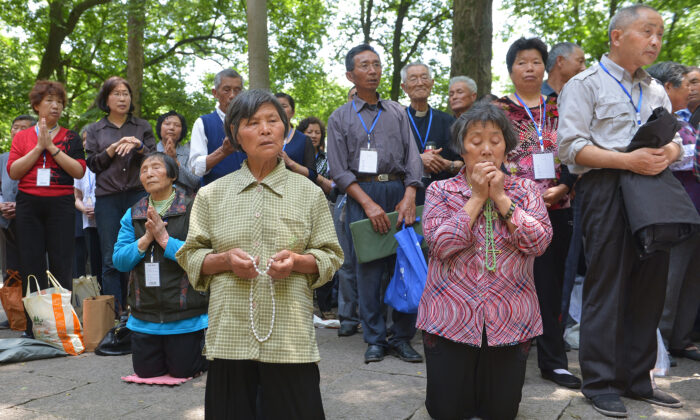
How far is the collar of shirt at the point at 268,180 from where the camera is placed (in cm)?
263

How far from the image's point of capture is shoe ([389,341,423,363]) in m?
4.38

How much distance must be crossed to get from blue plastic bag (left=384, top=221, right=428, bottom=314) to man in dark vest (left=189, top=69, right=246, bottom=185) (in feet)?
5.73

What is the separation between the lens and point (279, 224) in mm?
2576

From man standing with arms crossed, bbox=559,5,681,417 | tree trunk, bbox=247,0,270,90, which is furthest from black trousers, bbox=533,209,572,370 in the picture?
tree trunk, bbox=247,0,270,90

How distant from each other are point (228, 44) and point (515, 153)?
56.6 ft

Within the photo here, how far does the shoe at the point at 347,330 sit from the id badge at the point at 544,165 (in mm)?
2445

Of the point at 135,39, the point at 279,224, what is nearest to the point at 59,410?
the point at 279,224

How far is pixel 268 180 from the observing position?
265 centimetres

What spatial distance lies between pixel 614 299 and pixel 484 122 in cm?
132

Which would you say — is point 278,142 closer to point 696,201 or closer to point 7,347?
point 7,347

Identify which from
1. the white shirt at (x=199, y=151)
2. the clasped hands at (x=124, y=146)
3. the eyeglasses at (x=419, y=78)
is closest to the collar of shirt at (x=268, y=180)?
the white shirt at (x=199, y=151)

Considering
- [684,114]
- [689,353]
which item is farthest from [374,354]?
[684,114]

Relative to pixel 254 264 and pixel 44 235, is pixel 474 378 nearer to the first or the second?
pixel 254 264

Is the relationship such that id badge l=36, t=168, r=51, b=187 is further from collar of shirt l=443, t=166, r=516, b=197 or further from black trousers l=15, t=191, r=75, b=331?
collar of shirt l=443, t=166, r=516, b=197
